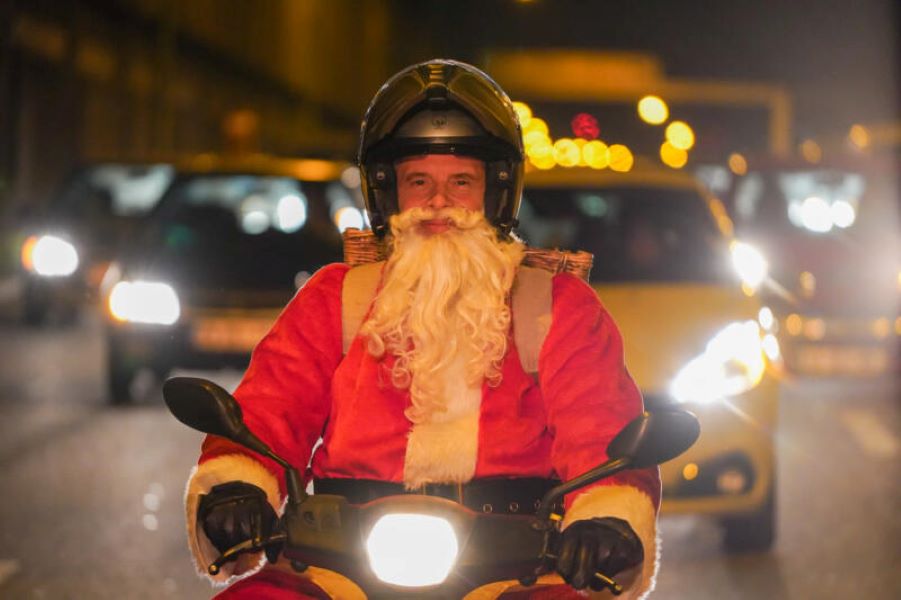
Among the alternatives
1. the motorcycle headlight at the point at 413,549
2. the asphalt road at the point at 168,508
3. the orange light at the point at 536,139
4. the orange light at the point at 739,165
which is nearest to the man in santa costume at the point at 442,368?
the motorcycle headlight at the point at 413,549

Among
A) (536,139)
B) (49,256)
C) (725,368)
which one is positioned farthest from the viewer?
(536,139)

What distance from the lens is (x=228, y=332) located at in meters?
12.6

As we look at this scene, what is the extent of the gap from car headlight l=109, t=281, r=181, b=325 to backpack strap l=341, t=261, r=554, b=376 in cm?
929

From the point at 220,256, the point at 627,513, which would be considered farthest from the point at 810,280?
the point at 627,513

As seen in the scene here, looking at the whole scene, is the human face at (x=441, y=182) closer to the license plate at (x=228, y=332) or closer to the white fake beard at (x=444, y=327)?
the white fake beard at (x=444, y=327)

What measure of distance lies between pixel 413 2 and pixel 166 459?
3049 inches

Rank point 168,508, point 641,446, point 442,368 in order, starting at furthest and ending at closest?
point 168,508
point 442,368
point 641,446

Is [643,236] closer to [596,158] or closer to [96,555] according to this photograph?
[96,555]

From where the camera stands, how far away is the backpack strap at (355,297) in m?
3.63

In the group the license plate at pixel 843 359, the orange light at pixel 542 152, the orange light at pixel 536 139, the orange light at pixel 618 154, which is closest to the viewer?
the license plate at pixel 843 359

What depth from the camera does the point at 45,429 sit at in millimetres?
12852

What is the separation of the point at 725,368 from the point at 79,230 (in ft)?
44.8

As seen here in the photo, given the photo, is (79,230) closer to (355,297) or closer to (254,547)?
(355,297)

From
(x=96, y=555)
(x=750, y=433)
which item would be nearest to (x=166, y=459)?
(x=96, y=555)
